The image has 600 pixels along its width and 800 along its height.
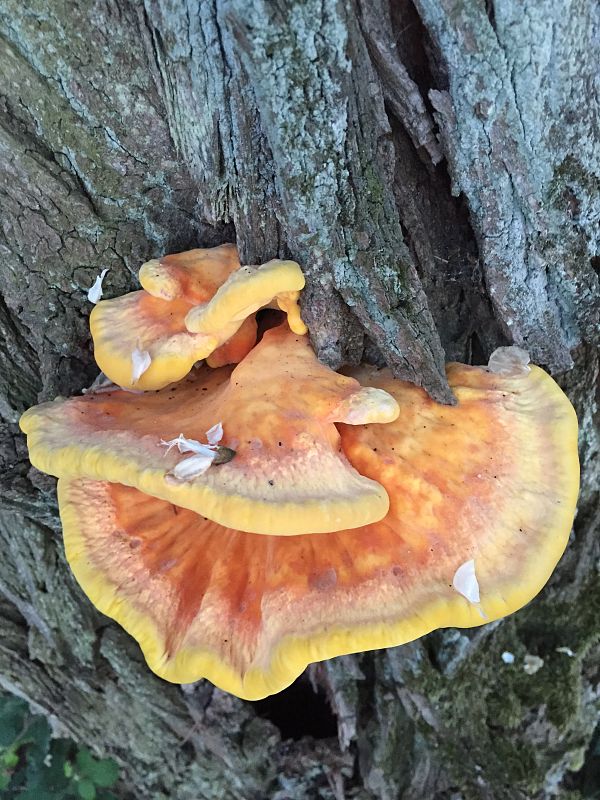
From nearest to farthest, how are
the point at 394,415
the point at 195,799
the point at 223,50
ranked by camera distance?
the point at 223,50 → the point at 394,415 → the point at 195,799

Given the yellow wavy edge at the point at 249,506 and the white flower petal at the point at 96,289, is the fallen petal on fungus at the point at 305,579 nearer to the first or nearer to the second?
the yellow wavy edge at the point at 249,506

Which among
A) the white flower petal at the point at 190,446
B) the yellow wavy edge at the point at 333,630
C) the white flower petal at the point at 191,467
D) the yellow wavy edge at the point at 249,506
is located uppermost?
the white flower petal at the point at 190,446

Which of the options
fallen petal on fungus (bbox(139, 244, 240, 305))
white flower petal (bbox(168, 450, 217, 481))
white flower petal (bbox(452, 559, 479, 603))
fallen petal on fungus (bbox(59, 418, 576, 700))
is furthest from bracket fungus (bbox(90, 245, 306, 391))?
white flower petal (bbox(452, 559, 479, 603))

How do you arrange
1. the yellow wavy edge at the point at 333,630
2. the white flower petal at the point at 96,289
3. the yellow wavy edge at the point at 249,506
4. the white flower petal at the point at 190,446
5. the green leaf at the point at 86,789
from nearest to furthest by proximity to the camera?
1. the yellow wavy edge at the point at 249,506
2. the white flower petal at the point at 190,446
3. the yellow wavy edge at the point at 333,630
4. the white flower petal at the point at 96,289
5. the green leaf at the point at 86,789

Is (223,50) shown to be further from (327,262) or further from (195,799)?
(195,799)

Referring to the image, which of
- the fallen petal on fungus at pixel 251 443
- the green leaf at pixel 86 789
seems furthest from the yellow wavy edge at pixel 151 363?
the green leaf at pixel 86 789

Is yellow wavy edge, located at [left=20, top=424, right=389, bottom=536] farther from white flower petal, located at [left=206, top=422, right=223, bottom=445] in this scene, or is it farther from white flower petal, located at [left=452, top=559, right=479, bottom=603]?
white flower petal, located at [left=452, top=559, right=479, bottom=603]

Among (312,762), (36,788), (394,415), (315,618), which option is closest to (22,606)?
(36,788)
